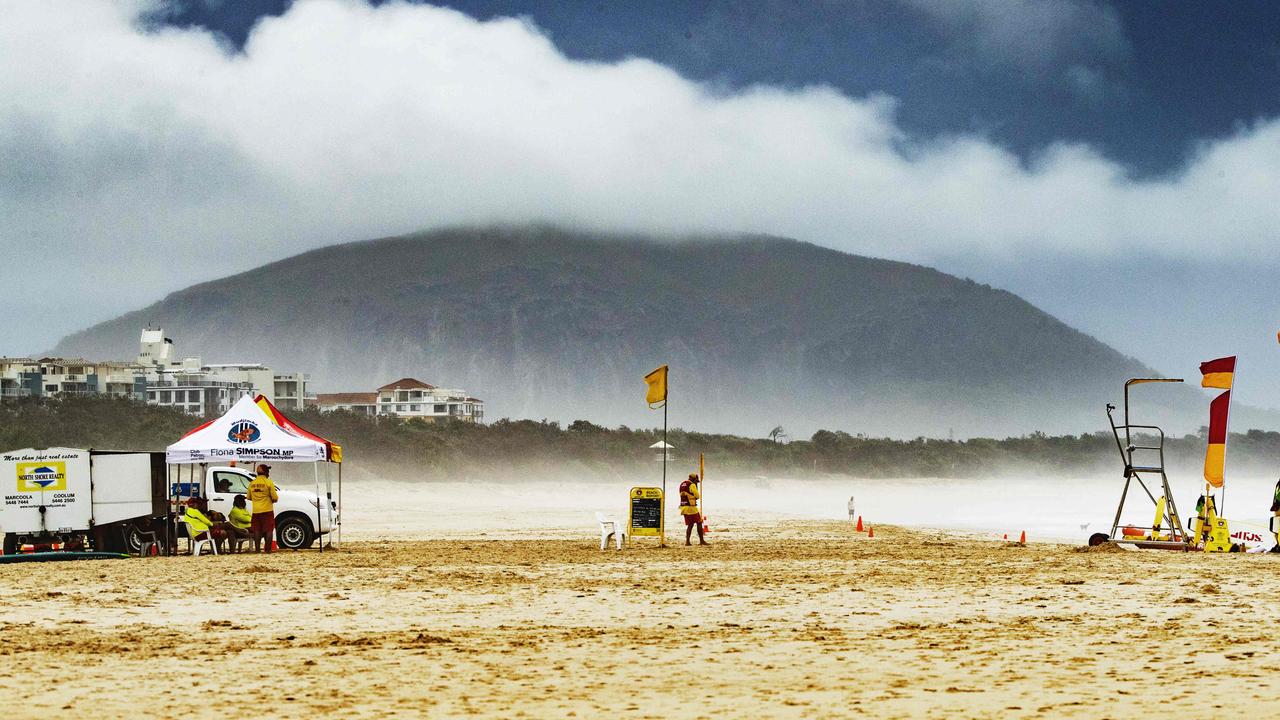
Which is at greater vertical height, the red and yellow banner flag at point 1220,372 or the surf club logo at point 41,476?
the red and yellow banner flag at point 1220,372

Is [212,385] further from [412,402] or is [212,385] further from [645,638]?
[645,638]

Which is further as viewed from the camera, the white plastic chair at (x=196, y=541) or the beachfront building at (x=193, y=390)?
the beachfront building at (x=193, y=390)

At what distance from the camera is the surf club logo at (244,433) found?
78.0 ft

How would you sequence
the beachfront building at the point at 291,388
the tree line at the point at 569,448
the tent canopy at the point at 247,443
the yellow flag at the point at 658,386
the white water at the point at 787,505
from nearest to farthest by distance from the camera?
1. the tent canopy at the point at 247,443
2. the yellow flag at the point at 658,386
3. the white water at the point at 787,505
4. the tree line at the point at 569,448
5. the beachfront building at the point at 291,388

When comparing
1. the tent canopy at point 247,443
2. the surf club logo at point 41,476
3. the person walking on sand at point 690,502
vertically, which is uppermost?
the tent canopy at point 247,443

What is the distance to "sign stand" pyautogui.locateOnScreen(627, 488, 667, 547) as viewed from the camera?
79.8 ft

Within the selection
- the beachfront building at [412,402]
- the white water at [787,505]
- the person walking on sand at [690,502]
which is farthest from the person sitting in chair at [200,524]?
the beachfront building at [412,402]

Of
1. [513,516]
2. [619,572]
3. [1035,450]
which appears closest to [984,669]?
[619,572]

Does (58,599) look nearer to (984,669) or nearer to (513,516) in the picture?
(984,669)

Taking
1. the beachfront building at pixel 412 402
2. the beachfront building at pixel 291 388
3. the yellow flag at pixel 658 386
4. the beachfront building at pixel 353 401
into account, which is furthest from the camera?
the beachfront building at pixel 353 401

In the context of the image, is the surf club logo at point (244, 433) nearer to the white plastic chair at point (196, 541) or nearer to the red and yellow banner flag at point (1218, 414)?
the white plastic chair at point (196, 541)

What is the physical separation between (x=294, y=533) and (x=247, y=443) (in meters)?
1.99

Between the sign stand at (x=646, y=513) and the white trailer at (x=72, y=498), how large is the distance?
7.86 metres

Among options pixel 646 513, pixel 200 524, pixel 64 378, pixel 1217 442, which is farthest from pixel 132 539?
pixel 64 378
